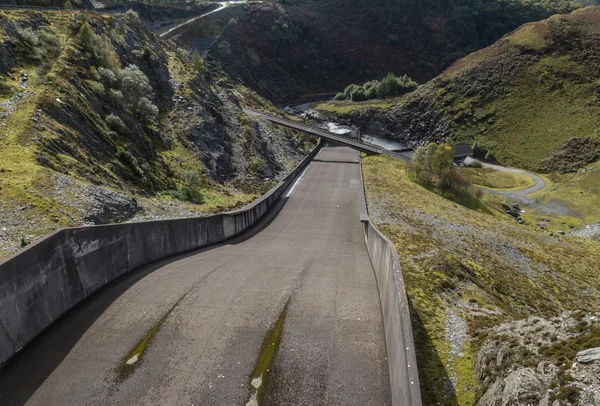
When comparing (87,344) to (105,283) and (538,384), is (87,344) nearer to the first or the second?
(105,283)

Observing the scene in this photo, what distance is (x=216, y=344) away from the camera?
10.5 metres

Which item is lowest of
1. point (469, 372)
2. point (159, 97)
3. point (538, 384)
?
point (469, 372)

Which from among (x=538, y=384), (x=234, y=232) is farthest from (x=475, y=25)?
(x=538, y=384)

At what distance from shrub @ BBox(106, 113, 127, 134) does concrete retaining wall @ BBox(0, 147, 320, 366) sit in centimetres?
1505

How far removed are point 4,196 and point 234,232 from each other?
1440cm

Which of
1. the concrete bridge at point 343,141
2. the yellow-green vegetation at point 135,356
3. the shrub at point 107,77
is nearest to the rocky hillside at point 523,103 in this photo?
the concrete bridge at point 343,141

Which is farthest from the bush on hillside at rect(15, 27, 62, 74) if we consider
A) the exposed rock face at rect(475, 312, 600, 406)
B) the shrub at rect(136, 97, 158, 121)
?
the exposed rock face at rect(475, 312, 600, 406)

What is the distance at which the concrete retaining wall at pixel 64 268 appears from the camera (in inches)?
364

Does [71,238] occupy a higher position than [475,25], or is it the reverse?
[475,25]

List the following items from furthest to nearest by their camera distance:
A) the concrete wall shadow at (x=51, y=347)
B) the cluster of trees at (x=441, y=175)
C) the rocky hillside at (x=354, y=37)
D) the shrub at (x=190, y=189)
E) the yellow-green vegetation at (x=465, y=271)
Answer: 1. the rocky hillside at (x=354, y=37)
2. the cluster of trees at (x=441, y=175)
3. the shrub at (x=190, y=189)
4. the yellow-green vegetation at (x=465, y=271)
5. the concrete wall shadow at (x=51, y=347)

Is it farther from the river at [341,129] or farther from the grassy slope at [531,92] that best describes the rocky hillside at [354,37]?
the grassy slope at [531,92]

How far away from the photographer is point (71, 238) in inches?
449

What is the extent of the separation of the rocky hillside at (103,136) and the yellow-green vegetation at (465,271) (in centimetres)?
1542

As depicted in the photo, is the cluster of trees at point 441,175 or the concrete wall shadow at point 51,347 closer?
the concrete wall shadow at point 51,347
